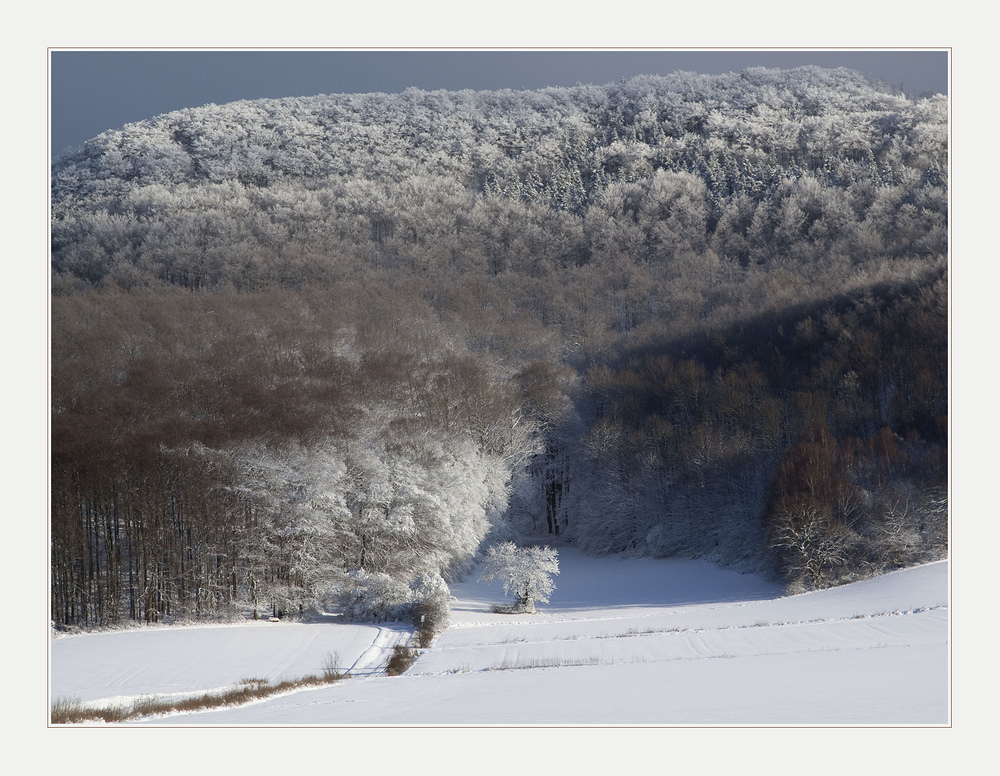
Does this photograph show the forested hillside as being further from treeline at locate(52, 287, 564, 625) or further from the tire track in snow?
the tire track in snow

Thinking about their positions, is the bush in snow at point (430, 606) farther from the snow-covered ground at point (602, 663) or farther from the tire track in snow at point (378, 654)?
the tire track in snow at point (378, 654)

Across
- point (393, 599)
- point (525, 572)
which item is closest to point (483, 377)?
point (525, 572)

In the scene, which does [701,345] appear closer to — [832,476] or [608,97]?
[832,476]

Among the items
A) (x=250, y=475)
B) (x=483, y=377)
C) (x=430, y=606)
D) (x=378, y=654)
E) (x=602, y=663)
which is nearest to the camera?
(x=602, y=663)

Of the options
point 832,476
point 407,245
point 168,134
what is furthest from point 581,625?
point 168,134

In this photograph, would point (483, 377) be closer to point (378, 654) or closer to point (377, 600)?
point (377, 600)

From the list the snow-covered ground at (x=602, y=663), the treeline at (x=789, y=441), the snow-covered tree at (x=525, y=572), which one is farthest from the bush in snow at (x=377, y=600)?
the treeline at (x=789, y=441)
